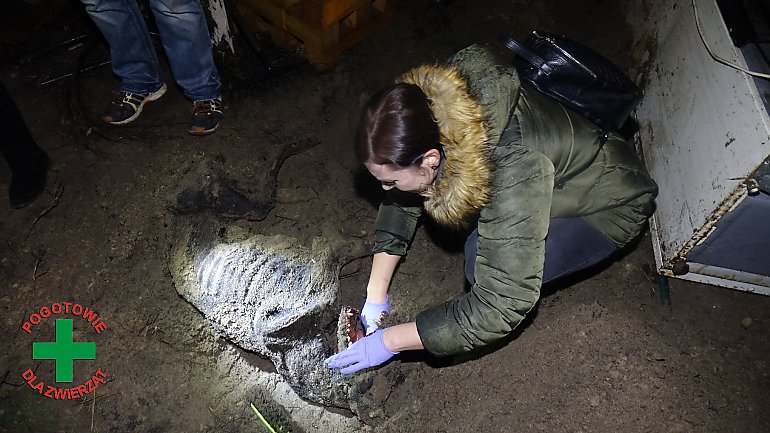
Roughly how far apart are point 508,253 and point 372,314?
3.07 feet

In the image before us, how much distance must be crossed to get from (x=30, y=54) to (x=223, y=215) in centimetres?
180

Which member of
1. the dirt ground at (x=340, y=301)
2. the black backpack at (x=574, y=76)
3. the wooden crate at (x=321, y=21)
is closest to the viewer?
the black backpack at (x=574, y=76)

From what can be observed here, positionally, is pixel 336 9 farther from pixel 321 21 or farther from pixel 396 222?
pixel 396 222

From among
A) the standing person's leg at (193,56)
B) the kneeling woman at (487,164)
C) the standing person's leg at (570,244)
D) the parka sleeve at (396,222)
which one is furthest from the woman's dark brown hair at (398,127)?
the standing person's leg at (193,56)

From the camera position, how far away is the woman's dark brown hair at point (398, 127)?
5.11ft

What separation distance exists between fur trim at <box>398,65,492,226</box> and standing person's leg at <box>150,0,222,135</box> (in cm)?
151

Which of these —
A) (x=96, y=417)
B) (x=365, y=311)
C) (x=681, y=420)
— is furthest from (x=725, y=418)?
(x=96, y=417)

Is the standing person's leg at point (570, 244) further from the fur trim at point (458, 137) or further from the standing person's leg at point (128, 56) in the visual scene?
the standing person's leg at point (128, 56)

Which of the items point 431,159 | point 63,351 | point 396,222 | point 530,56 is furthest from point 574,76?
point 63,351

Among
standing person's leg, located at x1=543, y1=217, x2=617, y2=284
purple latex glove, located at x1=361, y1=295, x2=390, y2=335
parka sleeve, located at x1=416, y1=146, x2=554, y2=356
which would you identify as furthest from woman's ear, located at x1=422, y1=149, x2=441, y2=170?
purple latex glove, located at x1=361, y1=295, x2=390, y2=335

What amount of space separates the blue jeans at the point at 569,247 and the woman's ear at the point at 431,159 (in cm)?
57

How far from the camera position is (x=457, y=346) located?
1.90m

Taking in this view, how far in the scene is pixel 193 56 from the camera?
2836mm

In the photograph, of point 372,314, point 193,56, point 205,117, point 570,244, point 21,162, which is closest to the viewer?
point 570,244
